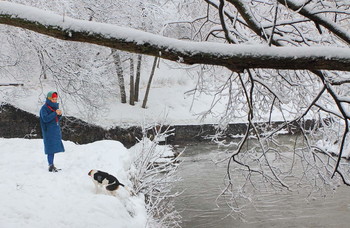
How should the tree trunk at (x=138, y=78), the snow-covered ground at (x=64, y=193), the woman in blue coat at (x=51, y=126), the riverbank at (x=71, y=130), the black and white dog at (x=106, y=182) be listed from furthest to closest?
the tree trunk at (x=138, y=78) < the riverbank at (x=71, y=130) < the woman in blue coat at (x=51, y=126) < the black and white dog at (x=106, y=182) < the snow-covered ground at (x=64, y=193)

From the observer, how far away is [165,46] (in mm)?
2727

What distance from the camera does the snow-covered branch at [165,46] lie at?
269cm

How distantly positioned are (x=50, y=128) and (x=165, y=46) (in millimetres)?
5343

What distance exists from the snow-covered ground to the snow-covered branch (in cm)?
312

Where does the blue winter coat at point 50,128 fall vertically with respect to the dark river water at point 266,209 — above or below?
above

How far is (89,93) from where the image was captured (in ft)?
43.8

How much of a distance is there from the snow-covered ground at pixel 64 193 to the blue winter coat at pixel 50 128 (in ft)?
1.55

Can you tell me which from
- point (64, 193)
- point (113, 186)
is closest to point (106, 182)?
point (113, 186)

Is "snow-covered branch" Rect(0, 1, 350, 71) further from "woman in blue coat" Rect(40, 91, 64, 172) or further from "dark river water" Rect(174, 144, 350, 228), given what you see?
"dark river water" Rect(174, 144, 350, 228)

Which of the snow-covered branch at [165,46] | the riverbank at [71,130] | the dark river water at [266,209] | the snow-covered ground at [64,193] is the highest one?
the snow-covered branch at [165,46]

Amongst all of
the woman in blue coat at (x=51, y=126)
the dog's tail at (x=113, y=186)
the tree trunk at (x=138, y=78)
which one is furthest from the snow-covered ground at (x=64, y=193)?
the tree trunk at (x=138, y=78)

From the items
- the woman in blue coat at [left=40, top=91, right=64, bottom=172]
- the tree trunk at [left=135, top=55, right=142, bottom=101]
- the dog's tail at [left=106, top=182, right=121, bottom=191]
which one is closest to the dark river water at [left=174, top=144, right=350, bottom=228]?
the dog's tail at [left=106, top=182, right=121, bottom=191]

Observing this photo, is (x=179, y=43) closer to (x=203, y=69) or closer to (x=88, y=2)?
(x=203, y=69)

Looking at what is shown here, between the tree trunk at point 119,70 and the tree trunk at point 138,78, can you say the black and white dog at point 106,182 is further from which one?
the tree trunk at point 138,78
